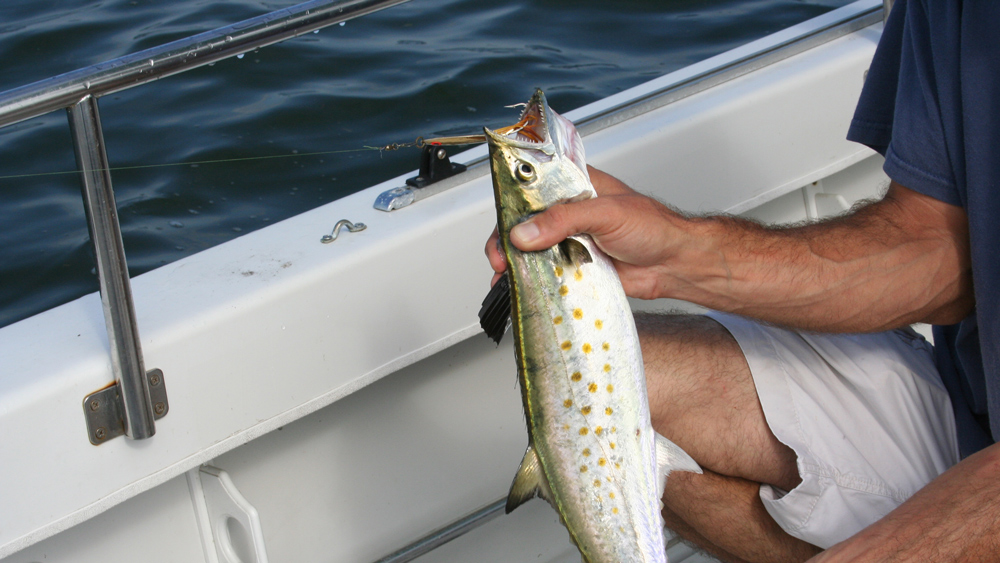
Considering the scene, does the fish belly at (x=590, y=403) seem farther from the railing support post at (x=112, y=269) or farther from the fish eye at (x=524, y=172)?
the railing support post at (x=112, y=269)

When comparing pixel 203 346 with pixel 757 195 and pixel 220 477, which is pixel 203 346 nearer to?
pixel 220 477

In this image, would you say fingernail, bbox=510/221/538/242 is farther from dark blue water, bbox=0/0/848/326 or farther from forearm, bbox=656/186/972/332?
dark blue water, bbox=0/0/848/326

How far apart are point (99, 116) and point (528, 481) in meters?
0.91

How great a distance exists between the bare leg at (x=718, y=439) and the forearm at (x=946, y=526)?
37 cm

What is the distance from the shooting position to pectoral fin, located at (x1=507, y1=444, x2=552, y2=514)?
1.45 m

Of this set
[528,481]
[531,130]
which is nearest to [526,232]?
Result: [531,130]

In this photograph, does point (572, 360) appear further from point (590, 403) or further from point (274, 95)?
point (274, 95)

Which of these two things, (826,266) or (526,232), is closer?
(526,232)

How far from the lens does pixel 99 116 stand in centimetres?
162

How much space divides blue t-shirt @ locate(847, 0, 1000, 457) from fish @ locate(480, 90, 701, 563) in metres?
0.72

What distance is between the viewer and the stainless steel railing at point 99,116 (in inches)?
59.9

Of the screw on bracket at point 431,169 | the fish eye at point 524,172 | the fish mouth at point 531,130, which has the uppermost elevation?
the fish mouth at point 531,130

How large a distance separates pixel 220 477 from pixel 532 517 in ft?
2.75

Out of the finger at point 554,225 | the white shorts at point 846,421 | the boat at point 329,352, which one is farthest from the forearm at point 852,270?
the boat at point 329,352
